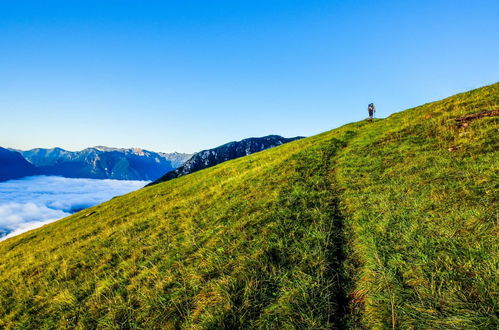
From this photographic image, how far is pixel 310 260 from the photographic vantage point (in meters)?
6.65

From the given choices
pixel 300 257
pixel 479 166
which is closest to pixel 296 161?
pixel 479 166

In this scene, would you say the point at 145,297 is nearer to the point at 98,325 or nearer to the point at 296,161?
the point at 98,325

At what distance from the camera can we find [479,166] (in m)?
9.76

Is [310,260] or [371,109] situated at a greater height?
[371,109]

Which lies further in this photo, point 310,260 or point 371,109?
point 371,109

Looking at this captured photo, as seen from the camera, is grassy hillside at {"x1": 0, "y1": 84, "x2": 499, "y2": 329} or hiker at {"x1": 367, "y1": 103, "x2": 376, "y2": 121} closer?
grassy hillside at {"x1": 0, "y1": 84, "x2": 499, "y2": 329}

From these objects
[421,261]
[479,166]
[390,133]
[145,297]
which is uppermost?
[390,133]

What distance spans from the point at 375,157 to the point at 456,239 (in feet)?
33.6

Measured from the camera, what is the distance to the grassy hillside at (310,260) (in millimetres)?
4891

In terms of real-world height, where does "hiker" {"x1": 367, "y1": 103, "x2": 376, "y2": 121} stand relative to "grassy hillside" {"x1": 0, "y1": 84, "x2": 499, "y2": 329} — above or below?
above

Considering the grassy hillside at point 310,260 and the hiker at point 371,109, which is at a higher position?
the hiker at point 371,109

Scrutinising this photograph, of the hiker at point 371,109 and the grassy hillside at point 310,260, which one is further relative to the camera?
the hiker at point 371,109

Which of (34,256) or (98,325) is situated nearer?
(98,325)

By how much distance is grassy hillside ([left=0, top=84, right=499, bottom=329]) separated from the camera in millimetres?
4891
